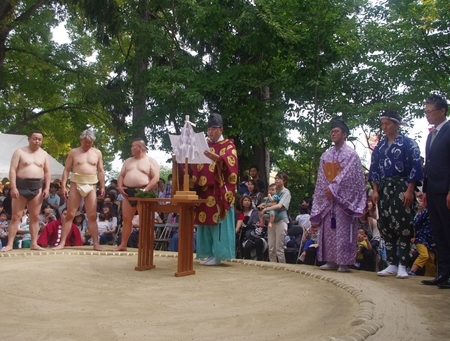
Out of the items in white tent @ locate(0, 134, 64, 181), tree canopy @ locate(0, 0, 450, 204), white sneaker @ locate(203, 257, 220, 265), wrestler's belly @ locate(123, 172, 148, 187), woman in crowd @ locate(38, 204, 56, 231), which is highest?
tree canopy @ locate(0, 0, 450, 204)

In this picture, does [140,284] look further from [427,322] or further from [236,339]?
[427,322]

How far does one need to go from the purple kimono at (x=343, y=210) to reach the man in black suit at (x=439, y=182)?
78cm

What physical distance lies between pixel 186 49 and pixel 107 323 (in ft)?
29.6

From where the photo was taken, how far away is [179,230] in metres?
4.83

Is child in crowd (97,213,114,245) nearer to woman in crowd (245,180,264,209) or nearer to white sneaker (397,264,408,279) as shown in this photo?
woman in crowd (245,180,264,209)

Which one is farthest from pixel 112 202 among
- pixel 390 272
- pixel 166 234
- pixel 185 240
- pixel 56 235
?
pixel 390 272

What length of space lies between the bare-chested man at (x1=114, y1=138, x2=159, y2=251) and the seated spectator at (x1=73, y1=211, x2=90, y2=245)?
61.0 inches

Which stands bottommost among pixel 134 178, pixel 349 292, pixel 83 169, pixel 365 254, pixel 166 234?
pixel 349 292

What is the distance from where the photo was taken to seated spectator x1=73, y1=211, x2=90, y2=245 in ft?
26.1

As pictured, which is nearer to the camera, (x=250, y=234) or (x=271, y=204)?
(x=271, y=204)

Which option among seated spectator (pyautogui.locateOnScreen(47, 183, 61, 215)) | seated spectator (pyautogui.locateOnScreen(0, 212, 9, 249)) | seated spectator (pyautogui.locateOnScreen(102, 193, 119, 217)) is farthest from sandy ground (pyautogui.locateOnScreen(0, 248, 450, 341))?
seated spectator (pyautogui.locateOnScreen(47, 183, 61, 215))

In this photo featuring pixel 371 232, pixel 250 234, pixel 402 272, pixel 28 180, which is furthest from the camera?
pixel 250 234

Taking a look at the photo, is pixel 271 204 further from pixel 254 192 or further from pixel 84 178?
pixel 84 178

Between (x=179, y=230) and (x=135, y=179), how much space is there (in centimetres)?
172
